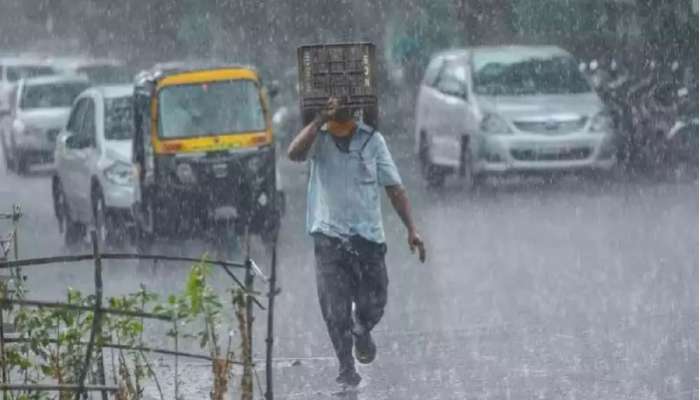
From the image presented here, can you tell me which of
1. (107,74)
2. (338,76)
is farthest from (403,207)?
(107,74)

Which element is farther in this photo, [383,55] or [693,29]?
[383,55]

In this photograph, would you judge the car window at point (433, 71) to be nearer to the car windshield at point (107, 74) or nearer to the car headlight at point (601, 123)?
the car headlight at point (601, 123)

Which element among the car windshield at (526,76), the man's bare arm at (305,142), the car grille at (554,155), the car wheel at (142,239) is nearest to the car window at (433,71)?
the car windshield at (526,76)

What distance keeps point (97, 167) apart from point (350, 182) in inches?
368

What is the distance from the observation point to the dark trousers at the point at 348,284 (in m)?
9.93

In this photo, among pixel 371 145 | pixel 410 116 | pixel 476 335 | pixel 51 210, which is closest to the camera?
pixel 371 145

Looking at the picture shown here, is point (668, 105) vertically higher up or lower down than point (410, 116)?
higher up

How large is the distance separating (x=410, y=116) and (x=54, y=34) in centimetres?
2714

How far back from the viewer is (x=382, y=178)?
998 centimetres

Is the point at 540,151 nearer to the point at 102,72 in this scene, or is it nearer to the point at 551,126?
the point at 551,126

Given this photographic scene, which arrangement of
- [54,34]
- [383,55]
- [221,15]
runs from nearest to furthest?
[383,55]
[221,15]
[54,34]

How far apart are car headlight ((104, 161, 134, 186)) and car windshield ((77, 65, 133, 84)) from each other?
2342cm

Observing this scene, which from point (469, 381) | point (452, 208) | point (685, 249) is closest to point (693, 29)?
point (452, 208)

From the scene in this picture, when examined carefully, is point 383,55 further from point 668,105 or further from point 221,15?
point 668,105
